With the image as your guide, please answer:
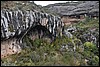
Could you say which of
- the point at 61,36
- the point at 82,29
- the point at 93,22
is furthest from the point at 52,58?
the point at 93,22

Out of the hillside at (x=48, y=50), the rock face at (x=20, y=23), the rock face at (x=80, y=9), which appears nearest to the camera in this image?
the hillside at (x=48, y=50)

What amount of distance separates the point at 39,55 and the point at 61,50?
4144 mm

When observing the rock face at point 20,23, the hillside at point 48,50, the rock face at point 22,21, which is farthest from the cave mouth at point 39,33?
the rock face at point 22,21

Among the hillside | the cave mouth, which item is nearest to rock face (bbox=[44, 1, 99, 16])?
the hillside

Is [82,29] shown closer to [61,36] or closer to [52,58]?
[61,36]

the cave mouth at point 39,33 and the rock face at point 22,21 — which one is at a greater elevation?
the rock face at point 22,21

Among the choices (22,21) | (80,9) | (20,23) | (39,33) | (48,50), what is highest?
(22,21)

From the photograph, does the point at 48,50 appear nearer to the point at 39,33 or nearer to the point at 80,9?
the point at 39,33

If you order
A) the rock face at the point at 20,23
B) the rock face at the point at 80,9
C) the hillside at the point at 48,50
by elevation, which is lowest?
the rock face at the point at 80,9

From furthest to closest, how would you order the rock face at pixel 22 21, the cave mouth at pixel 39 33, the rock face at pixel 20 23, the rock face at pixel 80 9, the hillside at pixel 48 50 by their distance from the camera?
the rock face at pixel 80 9, the cave mouth at pixel 39 33, the rock face at pixel 20 23, the rock face at pixel 22 21, the hillside at pixel 48 50

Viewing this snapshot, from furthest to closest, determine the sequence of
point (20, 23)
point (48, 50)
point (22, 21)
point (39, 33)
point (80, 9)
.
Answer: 1. point (80, 9)
2. point (39, 33)
3. point (48, 50)
4. point (22, 21)
5. point (20, 23)

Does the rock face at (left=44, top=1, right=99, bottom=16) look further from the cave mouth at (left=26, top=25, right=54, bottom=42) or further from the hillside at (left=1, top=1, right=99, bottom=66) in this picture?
the cave mouth at (left=26, top=25, right=54, bottom=42)

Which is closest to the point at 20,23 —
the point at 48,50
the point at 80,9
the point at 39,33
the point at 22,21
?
the point at 22,21

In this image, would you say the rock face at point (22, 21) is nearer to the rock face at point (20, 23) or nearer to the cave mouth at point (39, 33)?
the rock face at point (20, 23)
